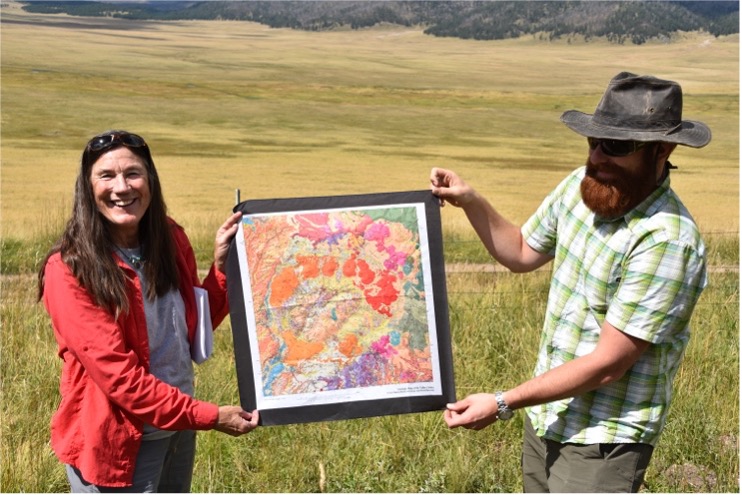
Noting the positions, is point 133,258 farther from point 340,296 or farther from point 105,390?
point 340,296

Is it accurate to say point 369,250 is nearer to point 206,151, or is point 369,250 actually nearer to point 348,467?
point 348,467

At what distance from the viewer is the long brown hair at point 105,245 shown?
8.71 ft

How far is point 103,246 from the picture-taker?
2725 mm

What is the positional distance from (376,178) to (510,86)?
9189 cm

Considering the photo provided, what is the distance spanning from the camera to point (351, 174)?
38219 millimetres

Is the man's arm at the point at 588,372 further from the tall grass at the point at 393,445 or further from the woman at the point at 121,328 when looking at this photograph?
the tall grass at the point at 393,445

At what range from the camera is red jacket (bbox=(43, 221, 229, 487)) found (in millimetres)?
2652

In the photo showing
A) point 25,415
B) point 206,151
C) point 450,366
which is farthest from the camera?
point 206,151

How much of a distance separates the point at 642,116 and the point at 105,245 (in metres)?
1.64

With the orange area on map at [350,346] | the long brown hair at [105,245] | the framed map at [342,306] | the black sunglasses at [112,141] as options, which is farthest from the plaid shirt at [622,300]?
the black sunglasses at [112,141]

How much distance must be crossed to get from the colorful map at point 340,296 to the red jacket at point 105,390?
1.58 feet

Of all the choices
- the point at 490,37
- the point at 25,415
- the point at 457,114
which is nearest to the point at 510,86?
the point at 457,114

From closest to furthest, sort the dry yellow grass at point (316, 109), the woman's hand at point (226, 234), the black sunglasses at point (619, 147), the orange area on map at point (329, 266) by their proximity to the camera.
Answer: the black sunglasses at point (619, 147), the woman's hand at point (226, 234), the orange area on map at point (329, 266), the dry yellow grass at point (316, 109)

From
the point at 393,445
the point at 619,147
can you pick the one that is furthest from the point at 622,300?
the point at 393,445
